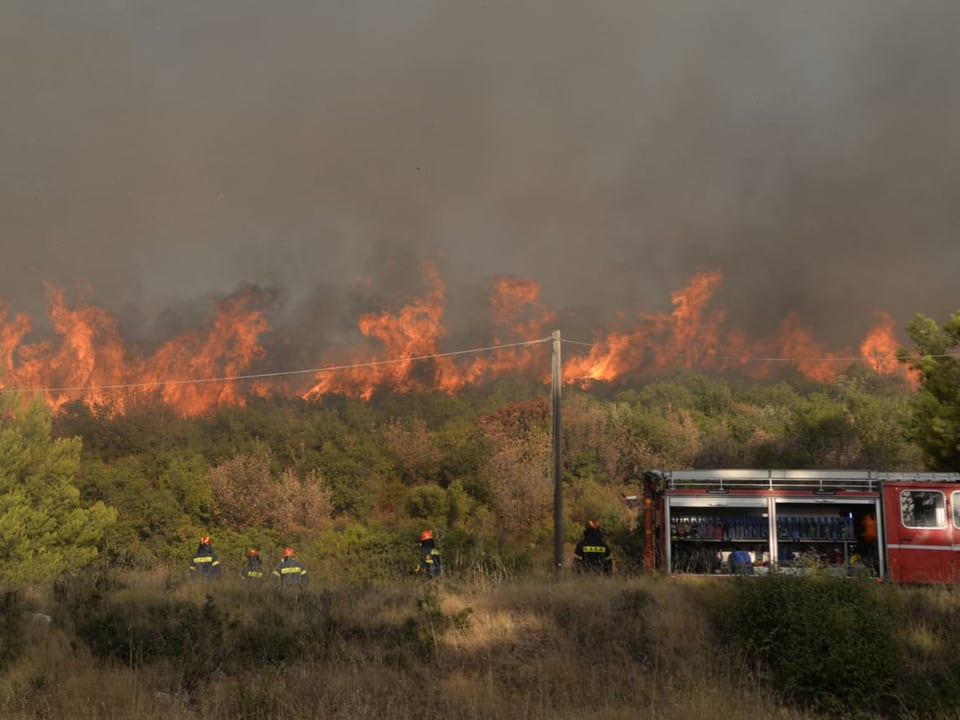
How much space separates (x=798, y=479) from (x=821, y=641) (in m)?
7.32

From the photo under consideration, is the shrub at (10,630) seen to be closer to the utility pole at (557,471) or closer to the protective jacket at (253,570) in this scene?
the protective jacket at (253,570)

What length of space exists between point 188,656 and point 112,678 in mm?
1516

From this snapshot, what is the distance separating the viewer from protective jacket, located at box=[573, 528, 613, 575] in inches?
675

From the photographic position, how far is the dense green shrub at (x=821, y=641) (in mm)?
10102

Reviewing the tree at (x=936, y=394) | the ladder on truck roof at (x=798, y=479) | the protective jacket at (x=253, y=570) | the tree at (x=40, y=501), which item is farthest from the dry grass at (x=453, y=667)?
the tree at (x=40, y=501)

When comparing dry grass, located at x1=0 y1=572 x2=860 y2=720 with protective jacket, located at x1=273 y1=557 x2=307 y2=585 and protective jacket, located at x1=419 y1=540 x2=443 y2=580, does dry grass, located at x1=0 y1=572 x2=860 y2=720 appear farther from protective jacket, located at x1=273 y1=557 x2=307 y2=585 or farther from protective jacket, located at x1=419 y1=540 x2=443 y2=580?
protective jacket, located at x1=419 y1=540 x2=443 y2=580

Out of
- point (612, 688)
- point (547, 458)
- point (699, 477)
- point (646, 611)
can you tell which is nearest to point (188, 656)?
point (612, 688)

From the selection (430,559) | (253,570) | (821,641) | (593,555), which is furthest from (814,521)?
(253,570)

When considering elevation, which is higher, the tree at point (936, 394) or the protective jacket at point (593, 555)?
the tree at point (936, 394)

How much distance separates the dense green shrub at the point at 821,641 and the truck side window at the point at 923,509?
5969 millimetres

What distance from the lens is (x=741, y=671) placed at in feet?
34.9

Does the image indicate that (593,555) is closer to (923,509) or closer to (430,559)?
(430,559)

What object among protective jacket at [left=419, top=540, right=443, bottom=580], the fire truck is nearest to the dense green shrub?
the fire truck

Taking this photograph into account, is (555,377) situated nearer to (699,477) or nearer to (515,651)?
(699,477)
